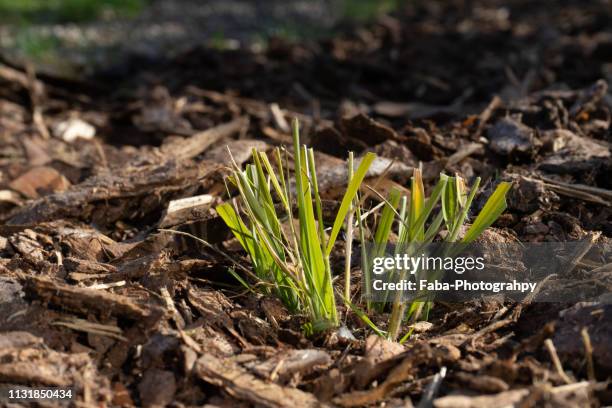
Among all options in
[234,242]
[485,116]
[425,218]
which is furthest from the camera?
[485,116]

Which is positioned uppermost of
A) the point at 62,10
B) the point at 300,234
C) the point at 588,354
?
the point at 300,234

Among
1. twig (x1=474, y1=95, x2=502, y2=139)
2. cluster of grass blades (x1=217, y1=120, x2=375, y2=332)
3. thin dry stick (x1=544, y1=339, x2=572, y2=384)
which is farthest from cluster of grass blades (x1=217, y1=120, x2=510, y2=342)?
twig (x1=474, y1=95, x2=502, y2=139)

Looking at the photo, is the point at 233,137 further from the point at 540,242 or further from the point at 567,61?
the point at 567,61

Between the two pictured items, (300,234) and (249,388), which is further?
(300,234)

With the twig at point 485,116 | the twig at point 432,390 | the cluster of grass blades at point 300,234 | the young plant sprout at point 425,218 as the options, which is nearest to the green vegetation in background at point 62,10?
the twig at point 485,116

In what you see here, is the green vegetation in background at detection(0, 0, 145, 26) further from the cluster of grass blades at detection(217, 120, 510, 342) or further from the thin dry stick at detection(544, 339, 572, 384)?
the thin dry stick at detection(544, 339, 572, 384)

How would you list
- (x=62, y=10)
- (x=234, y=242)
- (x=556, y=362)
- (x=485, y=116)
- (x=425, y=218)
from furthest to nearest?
(x=62, y=10)
(x=485, y=116)
(x=234, y=242)
(x=425, y=218)
(x=556, y=362)

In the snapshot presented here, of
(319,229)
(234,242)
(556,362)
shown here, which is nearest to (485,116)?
(234,242)

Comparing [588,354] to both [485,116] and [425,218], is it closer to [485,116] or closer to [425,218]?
[425,218]

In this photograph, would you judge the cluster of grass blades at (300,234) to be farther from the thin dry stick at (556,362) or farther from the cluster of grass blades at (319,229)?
the thin dry stick at (556,362)
